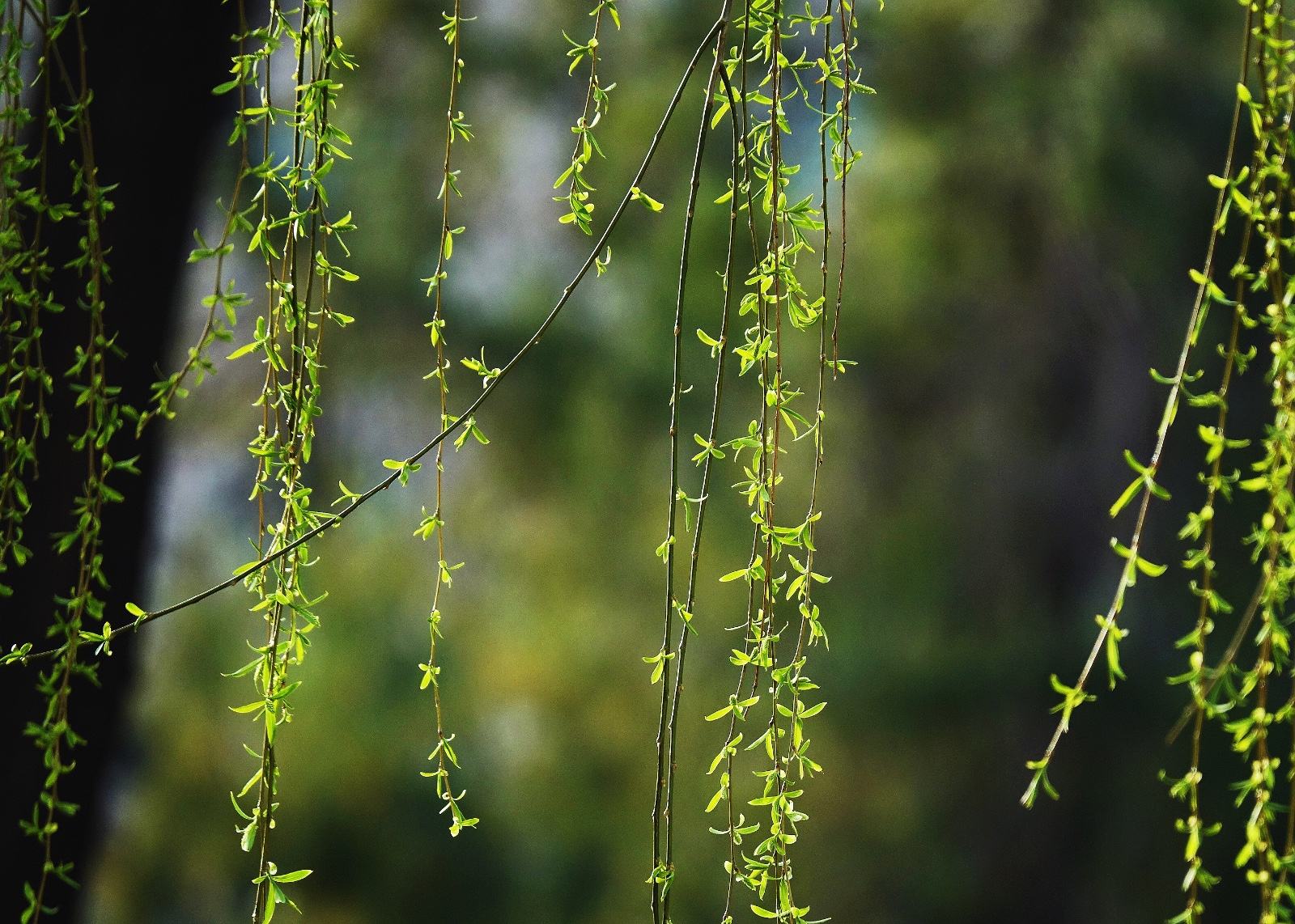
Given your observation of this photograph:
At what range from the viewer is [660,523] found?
138 inches

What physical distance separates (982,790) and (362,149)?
99.5 inches

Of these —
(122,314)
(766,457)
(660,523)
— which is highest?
(660,523)

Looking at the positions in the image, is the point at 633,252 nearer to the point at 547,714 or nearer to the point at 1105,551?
the point at 547,714

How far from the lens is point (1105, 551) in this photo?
372cm

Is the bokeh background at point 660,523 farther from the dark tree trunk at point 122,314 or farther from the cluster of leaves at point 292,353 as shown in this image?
the cluster of leaves at point 292,353

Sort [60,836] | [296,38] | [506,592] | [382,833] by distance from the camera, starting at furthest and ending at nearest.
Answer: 1. [506,592]
2. [382,833]
3. [60,836]
4. [296,38]

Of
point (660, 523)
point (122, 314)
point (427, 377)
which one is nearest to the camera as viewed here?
point (427, 377)

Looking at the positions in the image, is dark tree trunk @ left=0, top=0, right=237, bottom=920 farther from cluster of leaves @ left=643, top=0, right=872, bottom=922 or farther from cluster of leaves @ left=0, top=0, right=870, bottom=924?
cluster of leaves @ left=643, top=0, right=872, bottom=922

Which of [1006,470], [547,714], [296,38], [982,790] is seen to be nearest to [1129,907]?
[982,790]

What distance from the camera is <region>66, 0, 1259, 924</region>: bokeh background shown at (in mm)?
3117

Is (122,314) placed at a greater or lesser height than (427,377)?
greater

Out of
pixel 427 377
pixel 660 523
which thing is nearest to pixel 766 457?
pixel 427 377

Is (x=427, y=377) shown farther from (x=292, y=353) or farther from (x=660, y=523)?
(x=660, y=523)

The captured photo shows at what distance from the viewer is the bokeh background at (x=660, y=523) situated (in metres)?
3.12
